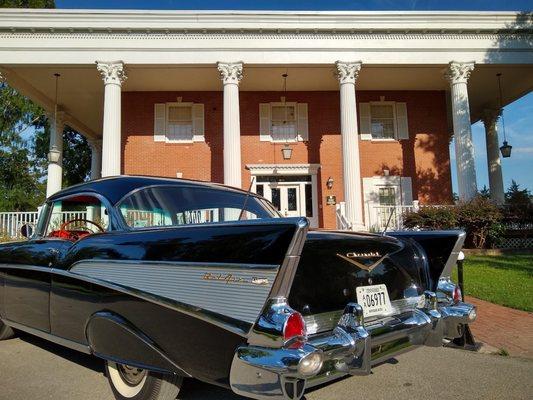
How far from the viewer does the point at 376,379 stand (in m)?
3.63

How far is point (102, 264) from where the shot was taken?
3027 mm

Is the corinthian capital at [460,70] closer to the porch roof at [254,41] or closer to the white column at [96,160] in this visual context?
the porch roof at [254,41]

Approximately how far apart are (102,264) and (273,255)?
4.66ft

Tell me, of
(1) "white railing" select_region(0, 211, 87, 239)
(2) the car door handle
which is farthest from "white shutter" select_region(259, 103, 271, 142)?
(2) the car door handle

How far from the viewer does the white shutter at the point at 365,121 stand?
18.9 metres

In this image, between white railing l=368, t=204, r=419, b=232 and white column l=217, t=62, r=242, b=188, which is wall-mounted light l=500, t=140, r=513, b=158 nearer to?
white railing l=368, t=204, r=419, b=232

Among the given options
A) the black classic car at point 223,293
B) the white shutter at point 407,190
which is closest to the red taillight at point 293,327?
the black classic car at point 223,293

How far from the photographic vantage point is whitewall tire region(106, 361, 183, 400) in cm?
279

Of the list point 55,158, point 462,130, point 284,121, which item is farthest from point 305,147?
point 55,158

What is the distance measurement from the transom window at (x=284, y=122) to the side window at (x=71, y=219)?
1485cm

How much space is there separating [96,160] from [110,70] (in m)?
8.84

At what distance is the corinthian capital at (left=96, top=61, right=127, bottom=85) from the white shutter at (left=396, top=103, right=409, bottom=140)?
1130 centimetres

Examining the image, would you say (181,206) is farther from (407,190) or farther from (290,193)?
(407,190)

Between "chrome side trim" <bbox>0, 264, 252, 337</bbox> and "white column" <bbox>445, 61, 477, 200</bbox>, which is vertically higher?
"white column" <bbox>445, 61, 477, 200</bbox>
